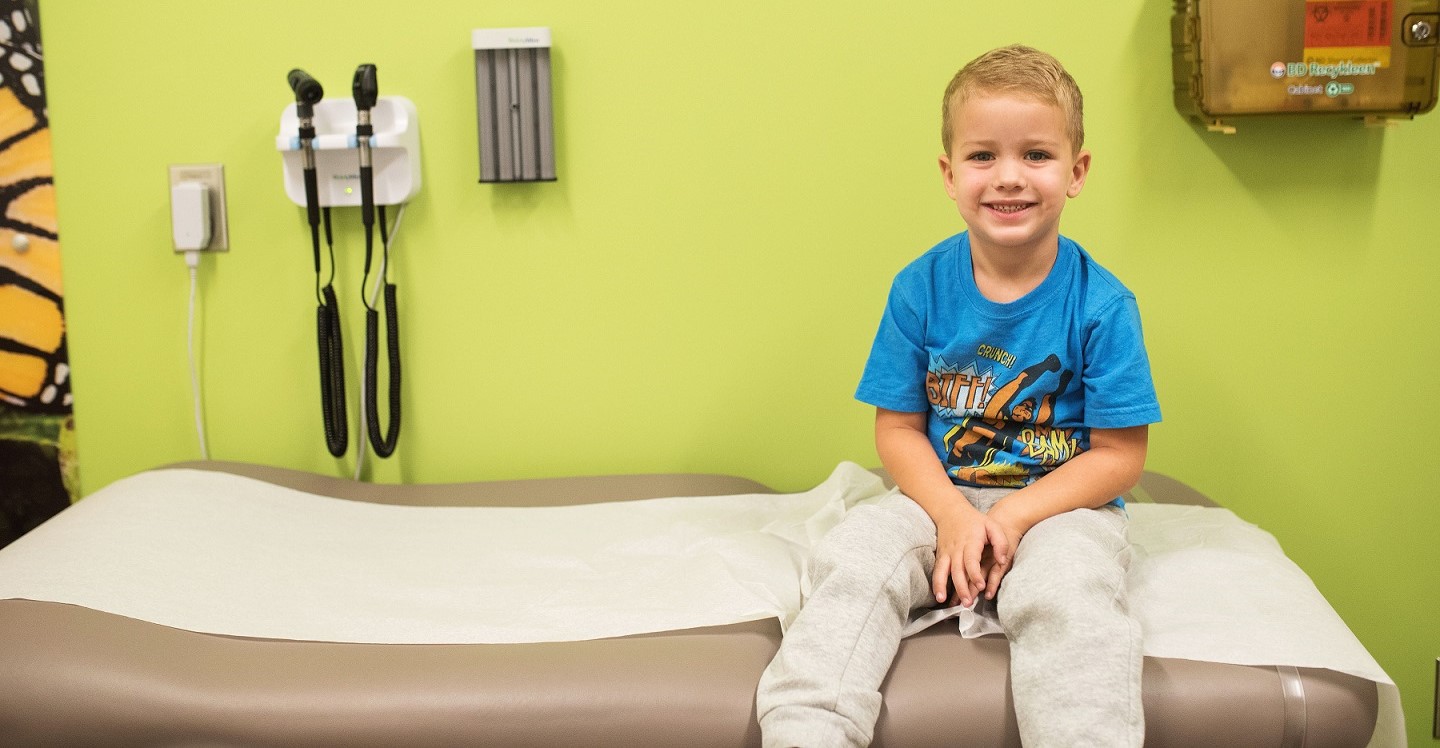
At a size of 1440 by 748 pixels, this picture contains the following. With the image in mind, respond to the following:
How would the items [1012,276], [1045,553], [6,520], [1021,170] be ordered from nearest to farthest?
1. [1045,553]
2. [1021,170]
3. [1012,276]
4. [6,520]

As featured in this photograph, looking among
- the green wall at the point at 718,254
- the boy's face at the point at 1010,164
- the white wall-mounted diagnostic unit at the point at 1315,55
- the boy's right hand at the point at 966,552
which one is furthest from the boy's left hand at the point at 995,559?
the white wall-mounted diagnostic unit at the point at 1315,55

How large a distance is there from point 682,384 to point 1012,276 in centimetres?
61

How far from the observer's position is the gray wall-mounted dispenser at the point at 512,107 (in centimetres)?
163

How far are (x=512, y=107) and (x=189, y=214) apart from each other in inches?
20.9

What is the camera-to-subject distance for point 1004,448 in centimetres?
133

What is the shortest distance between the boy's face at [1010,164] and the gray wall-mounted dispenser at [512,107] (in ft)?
2.15

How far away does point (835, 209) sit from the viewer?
169 centimetres

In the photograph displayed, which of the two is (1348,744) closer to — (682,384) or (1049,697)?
(1049,697)

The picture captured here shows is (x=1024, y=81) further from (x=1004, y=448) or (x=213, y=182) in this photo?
(x=213, y=182)

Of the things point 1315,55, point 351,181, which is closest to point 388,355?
point 351,181

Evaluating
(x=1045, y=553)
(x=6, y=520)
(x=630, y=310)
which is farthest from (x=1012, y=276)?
(x=6, y=520)

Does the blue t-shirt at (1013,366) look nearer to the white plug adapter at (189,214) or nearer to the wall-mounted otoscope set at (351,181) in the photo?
the wall-mounted otoscope set at (351,181)

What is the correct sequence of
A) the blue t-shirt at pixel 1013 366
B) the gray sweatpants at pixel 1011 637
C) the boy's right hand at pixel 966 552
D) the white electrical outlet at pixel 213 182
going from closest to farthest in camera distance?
the gray sweatpants at pixel 1011 637 → the boy's right hand at pixel 966 552 → the blue t-shirt at pixel 1013 366 → the white electrical outlet at pixel 213 182

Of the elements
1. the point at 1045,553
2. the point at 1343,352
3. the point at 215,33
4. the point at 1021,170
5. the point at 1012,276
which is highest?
the point at 215,33
